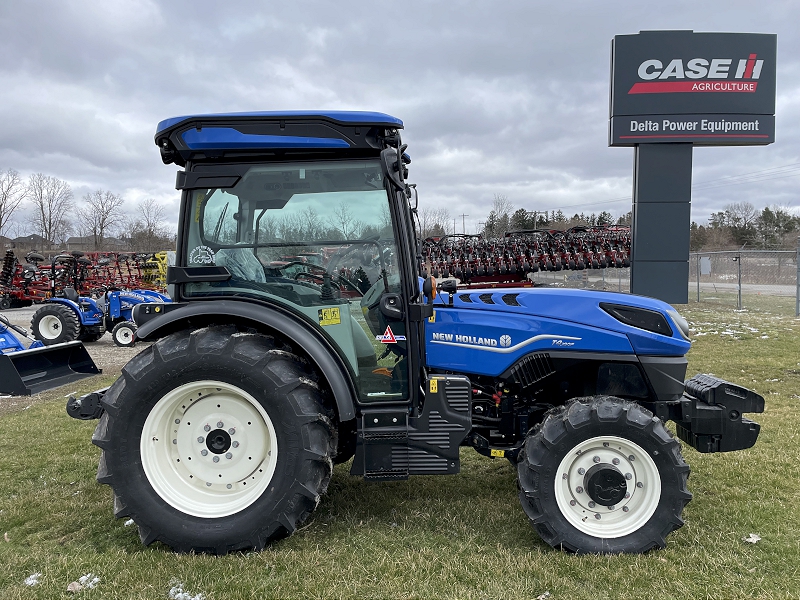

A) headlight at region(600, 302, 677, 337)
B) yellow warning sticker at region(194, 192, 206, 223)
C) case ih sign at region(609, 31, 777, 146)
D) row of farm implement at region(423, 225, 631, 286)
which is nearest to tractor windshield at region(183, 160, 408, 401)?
yellow warning sticker at region(194, 192, 206, 223)

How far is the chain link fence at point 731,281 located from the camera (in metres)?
17.1

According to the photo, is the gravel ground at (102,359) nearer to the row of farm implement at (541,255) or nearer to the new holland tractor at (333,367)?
the new holland tractor at (333,367)

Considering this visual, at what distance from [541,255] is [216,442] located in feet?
45.6

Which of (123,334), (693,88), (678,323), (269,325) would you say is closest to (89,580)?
(269,325)

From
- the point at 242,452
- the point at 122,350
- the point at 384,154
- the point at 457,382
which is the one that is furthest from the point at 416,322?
the point at 122,350

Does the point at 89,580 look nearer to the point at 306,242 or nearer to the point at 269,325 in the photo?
the point at 269,325

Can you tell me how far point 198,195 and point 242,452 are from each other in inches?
59.0

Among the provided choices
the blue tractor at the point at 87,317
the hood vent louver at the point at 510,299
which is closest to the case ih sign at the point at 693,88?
the hood vent louver at the point at 510,299

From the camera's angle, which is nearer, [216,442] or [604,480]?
[604,480]

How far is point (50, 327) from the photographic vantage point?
37.6 ft

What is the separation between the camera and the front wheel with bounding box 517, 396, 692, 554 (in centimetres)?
293

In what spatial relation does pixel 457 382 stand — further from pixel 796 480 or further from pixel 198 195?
pixel 796 480

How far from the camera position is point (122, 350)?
1121 cm

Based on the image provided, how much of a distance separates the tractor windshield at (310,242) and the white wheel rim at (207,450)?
2.05ft
